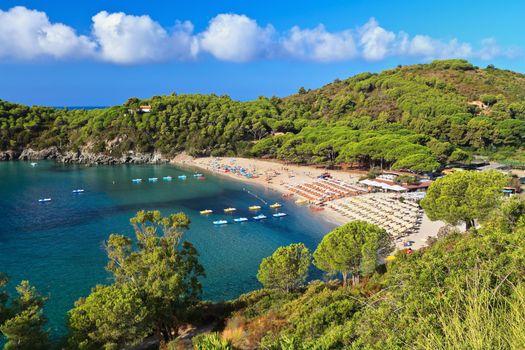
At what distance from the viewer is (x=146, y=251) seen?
16.6 metres

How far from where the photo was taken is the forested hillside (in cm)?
6047

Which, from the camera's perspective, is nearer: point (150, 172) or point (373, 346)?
point (373, 346)

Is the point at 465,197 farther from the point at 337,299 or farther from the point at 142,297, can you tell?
the point at 142,297

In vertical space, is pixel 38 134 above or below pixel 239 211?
above

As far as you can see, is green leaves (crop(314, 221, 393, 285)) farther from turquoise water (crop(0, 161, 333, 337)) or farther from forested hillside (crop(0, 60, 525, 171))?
forested hillside (crop(0, 60, 525, 171))

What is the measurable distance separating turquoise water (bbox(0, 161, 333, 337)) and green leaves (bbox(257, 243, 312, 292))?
483 centimetres

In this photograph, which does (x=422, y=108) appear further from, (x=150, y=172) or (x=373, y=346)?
(x=373, y=346)

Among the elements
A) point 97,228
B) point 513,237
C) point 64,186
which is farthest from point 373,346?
point 64,186

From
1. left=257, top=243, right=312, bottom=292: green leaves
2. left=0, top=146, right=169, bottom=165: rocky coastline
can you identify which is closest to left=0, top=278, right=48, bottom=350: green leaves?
left=257, top=243, right=312, bottom=292: green leaves

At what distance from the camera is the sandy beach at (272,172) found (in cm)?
4896

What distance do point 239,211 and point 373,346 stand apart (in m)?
34.9

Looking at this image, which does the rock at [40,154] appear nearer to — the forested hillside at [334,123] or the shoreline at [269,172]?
the forested hillside at [334,123]

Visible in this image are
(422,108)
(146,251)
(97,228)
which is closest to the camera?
(146,251)

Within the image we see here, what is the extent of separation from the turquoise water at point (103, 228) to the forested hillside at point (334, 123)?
1710cm
